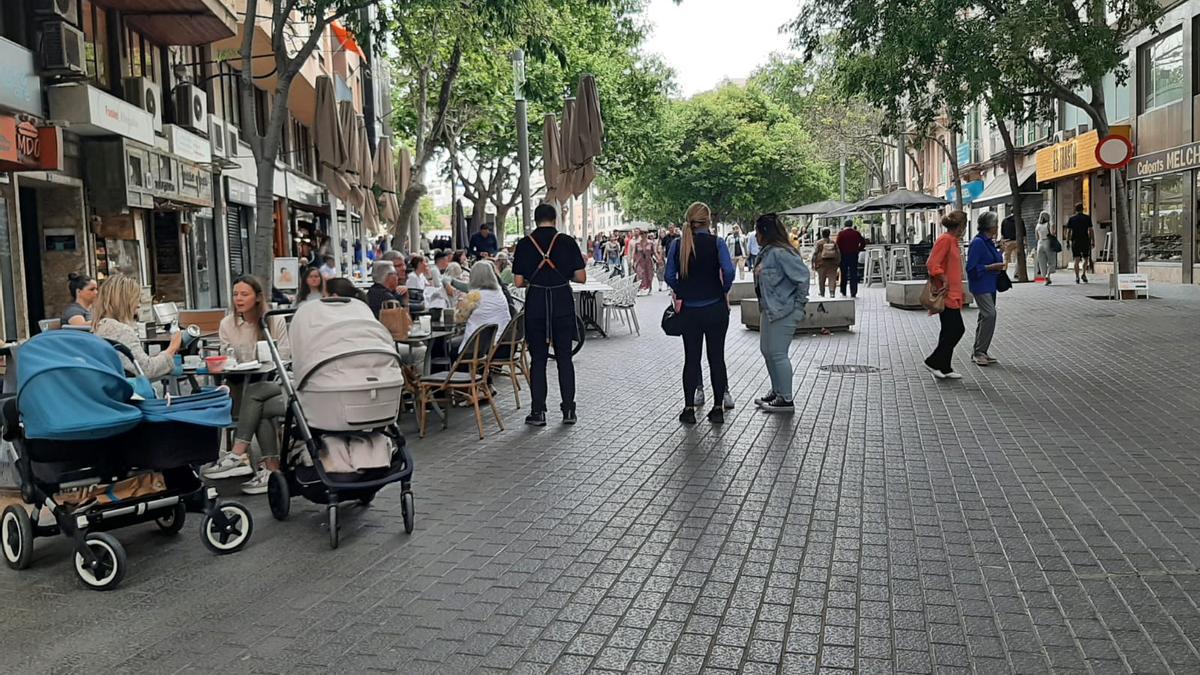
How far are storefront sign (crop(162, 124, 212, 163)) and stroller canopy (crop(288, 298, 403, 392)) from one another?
13.6 meters

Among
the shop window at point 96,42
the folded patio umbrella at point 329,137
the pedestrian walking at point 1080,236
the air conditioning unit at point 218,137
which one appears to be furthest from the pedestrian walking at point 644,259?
the shop window at point 96,42

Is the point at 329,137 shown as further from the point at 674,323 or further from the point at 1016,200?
the point at 1016,200

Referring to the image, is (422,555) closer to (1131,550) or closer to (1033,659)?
(1033,659)

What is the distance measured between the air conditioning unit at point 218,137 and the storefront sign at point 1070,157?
69.6 ft

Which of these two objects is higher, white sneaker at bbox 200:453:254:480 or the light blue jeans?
the light blue jeans

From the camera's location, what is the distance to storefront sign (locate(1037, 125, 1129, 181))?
104ft

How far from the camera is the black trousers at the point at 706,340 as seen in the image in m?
9.48

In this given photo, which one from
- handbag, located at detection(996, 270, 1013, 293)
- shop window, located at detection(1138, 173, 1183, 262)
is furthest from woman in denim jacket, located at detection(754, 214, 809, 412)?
shop window, located at detection(1138, 173, 1183, 262)

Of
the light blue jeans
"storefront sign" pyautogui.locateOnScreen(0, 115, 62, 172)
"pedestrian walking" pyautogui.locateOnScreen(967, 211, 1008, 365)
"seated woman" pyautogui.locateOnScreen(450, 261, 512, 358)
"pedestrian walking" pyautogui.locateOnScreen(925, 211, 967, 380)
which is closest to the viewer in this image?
the light blue jeans

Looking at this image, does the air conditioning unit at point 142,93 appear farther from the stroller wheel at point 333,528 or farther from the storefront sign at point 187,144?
the stroller wheel at point 333,528

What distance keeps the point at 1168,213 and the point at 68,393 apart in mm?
26839

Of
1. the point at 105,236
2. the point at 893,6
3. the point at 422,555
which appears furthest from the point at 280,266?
the point at 422,555

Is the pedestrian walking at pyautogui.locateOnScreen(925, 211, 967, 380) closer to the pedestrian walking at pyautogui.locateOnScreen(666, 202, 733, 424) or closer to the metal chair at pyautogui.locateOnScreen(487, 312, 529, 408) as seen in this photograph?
the pedestrian walking at pyautogui.locateOnScreen(666, 202, 733, 424)

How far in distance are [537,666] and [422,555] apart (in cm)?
167
